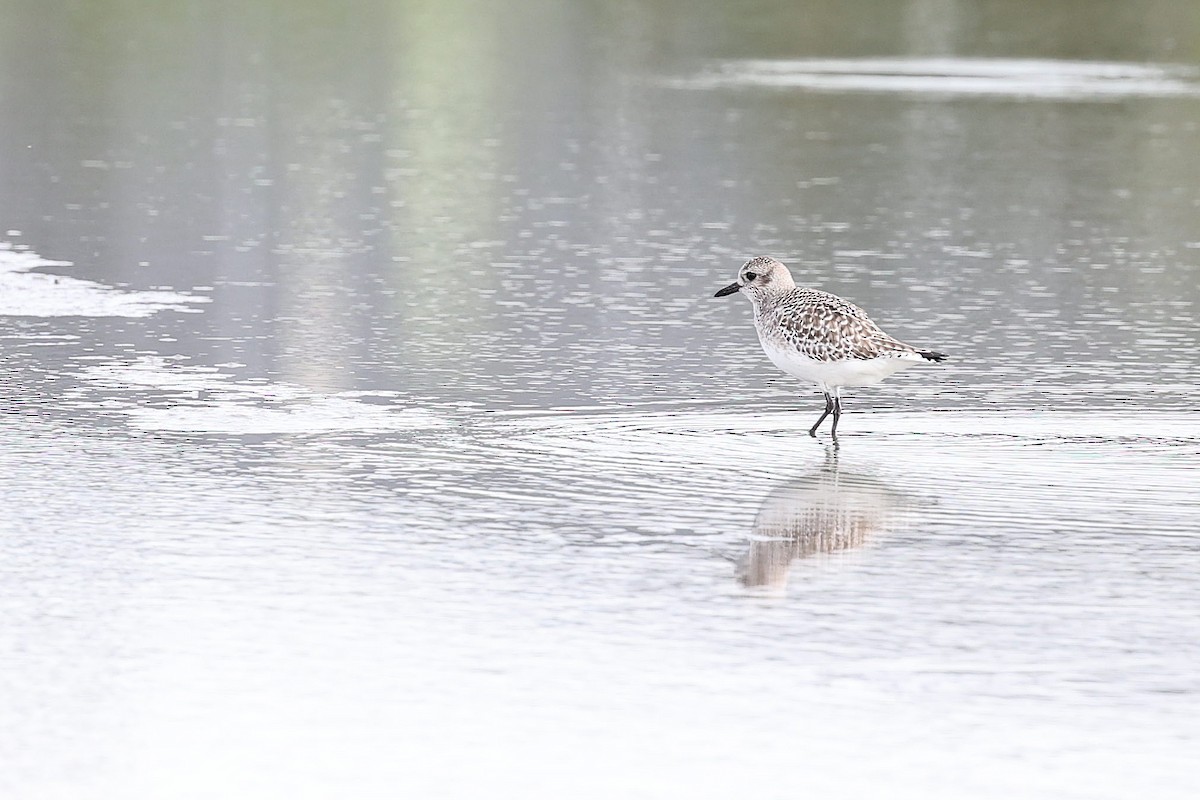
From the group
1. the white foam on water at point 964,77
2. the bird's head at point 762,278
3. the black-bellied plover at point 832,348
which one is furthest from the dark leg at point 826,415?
the white foam on water at point 964,77

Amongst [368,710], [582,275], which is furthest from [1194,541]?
[582,275]

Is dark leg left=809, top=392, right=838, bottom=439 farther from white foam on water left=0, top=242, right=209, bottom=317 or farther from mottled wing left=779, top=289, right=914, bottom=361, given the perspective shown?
white foam on water left=0, top=242, right=209, bottom=317

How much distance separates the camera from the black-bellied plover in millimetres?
12242

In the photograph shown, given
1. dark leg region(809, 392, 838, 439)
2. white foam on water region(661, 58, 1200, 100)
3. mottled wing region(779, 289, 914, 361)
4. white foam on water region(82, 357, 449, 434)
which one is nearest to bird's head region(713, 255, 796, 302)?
mottled wing region(779, 289, 914, 361)

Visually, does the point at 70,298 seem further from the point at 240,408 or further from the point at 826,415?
the point at 826,415

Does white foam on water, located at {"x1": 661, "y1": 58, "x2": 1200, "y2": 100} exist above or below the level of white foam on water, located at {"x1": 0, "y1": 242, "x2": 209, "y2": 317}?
above

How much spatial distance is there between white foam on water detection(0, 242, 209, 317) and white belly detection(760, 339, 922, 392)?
5.18 metres

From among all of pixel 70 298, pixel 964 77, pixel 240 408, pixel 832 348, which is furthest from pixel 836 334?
pixel 964 77

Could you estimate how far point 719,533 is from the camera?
32.4 ft

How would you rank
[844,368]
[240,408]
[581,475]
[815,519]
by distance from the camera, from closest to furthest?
[815,519] → [581,475] → [844,368] → [240,408]

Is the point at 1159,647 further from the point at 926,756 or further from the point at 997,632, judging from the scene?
the point at 926,756

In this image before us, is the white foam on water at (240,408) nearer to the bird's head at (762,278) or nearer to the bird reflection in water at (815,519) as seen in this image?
the bird's head at (762,278)

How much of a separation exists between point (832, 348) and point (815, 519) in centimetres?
223

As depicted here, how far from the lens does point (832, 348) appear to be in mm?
12289
